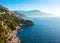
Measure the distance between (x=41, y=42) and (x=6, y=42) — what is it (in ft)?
88.0

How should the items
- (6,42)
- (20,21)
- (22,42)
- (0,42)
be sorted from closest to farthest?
1. (0,42)
2. (6,42)
3. (22,42)
4. (20,21)

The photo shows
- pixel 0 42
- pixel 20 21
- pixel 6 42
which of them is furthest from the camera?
pixel 20 21

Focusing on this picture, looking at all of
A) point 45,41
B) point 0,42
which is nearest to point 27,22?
point 45,41

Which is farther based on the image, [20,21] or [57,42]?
[20,21]

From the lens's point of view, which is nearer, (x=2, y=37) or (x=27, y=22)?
(x=2, y=37)

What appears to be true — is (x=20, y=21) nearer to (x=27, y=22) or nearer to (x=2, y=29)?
(x=27, y=22)

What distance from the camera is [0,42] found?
58.9 metres

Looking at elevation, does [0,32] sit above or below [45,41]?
above

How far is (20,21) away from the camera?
17488cm

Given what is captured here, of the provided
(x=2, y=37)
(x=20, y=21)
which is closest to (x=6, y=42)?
(x=2, y=37)

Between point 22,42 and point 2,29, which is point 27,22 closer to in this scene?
point 22,42

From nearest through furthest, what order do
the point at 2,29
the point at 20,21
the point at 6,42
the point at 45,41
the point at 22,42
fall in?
the point at 6,42 < the point at 2,29 < the point at 22,42 < the point at 45,41 < the point at 20,21

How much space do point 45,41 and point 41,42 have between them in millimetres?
3622

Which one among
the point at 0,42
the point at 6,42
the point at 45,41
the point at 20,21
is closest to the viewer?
the point at 0,42
